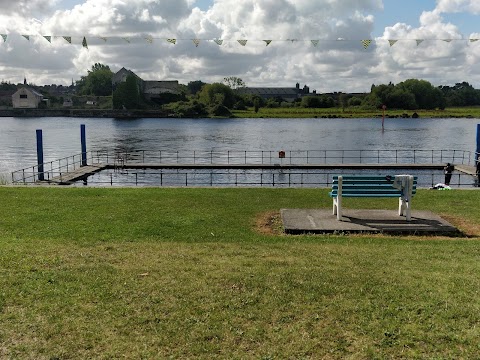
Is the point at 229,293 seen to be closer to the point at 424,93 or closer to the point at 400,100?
the point at 400,100

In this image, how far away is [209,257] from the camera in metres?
7.63

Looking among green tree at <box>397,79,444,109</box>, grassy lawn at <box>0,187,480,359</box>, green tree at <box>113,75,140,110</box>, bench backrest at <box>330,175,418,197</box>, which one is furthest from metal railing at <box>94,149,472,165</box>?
green tree at <box>397,79,444,109</box>

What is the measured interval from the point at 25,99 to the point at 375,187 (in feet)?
653

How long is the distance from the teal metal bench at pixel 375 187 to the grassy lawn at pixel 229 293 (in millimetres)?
1466

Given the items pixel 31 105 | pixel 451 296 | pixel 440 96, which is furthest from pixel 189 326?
pixel 31 105

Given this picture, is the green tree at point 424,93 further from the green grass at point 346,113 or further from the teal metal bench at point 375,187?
the teal metal bench at point 375,187

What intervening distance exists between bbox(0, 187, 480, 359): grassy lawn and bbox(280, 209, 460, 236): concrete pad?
0.45m

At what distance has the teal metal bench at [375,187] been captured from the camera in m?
10.9

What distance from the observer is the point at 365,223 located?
10.6 meters

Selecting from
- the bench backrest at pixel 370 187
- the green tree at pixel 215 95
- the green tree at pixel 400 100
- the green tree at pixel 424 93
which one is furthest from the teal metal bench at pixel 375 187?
the green tree at pixel 424 93

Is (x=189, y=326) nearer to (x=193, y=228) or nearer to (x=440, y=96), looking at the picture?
(x=193, y=228)

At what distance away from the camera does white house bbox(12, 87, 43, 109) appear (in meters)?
188

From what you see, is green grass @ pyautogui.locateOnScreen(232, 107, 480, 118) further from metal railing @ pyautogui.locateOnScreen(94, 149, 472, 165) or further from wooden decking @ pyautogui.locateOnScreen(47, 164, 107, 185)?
wooden decking @ pyautogui.locateOnScreen(47, 164, 107, 185)

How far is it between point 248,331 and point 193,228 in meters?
5.35
